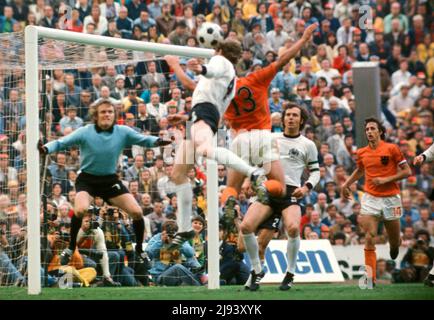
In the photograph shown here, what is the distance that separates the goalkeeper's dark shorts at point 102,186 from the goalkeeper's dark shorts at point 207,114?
5.04 ft

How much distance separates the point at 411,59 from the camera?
2283 cm

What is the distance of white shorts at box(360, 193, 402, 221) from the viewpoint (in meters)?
13.7

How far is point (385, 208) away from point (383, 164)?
1.98 feet

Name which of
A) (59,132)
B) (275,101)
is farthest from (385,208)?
(275,101)

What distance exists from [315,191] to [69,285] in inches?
254

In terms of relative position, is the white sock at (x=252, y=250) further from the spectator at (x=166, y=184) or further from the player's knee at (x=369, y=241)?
the spectator at (x=166, y=184)

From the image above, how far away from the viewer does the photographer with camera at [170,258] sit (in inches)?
584

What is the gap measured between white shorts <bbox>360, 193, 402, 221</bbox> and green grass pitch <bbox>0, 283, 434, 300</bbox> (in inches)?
38.8

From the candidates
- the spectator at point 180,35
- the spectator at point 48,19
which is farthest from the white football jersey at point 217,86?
the spectator at point 48,19

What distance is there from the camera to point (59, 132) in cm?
1669

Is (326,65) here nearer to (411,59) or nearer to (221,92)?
(411,59)

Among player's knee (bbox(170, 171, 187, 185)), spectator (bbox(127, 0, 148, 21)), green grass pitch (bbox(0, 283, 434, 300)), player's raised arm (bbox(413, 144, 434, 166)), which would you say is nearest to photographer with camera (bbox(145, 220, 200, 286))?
green grass pitch (bbox(0, 283, 434, 300))
